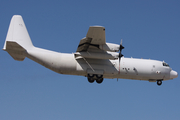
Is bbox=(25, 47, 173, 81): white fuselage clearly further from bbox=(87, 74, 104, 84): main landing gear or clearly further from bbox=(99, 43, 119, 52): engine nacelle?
bbox=(99, 43, 119, 52): engine nacelle

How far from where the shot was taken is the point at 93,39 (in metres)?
24.1

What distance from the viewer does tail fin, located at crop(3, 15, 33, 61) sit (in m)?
25.9

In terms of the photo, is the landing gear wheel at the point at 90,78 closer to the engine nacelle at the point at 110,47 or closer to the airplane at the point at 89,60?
the airplane at the point at 89,60

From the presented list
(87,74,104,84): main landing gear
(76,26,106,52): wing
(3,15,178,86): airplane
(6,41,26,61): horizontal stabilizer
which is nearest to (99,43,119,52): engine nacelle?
(3,15,178,86): airplane

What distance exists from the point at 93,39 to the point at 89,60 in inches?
130

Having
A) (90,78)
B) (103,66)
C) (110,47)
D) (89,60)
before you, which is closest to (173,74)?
(103,66)

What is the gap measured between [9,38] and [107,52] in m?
9.52

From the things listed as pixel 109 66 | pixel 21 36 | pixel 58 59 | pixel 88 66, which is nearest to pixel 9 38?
pixel 21 36

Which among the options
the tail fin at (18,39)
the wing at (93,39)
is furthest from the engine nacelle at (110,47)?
the tail fin at (18,39)

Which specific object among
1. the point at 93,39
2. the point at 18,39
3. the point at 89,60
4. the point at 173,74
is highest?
the point at 18,39

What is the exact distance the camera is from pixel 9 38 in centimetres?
2659

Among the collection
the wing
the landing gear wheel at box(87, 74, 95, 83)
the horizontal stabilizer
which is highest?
the wing

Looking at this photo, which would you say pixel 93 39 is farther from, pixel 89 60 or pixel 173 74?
pixel 173 74

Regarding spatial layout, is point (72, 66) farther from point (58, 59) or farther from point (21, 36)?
point (21, 36)
